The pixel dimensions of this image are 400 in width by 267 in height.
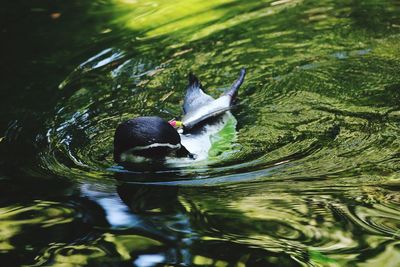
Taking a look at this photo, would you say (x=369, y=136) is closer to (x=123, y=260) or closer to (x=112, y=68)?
(x=123, y=260)

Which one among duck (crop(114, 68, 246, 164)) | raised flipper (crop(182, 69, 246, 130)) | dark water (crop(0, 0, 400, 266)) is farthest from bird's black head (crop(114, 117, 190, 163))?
raised flipper (crop(182, 69, 246, 130))

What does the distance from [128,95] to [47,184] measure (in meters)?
1.92

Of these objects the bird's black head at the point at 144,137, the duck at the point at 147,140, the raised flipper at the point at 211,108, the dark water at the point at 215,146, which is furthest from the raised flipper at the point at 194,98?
the bird's black head at the point at 144,137

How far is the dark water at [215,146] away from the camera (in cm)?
300

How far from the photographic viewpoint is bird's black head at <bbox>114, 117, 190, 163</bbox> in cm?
387

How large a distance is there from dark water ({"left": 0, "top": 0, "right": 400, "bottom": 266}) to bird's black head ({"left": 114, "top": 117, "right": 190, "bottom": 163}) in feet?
0.53

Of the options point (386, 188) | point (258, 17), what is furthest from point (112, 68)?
point (386, 188)

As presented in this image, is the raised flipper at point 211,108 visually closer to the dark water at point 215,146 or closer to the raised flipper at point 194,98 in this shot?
the raised flipper at point 194,98

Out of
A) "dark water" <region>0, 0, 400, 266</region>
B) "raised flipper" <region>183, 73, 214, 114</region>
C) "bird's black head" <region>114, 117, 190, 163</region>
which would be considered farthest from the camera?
"raised flipper" <region>183, 73, 214, 114</region>

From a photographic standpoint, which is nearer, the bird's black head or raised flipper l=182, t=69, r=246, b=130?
the bird's black head

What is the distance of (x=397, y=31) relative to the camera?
6.25 metres

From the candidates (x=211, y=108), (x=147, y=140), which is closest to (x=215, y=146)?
(x=211, y=108)

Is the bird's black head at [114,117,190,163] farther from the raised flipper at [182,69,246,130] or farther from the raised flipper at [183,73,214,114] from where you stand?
the raised flipper at [183,73,214,114]

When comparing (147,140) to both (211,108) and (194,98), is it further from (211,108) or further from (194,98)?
(194,98)
